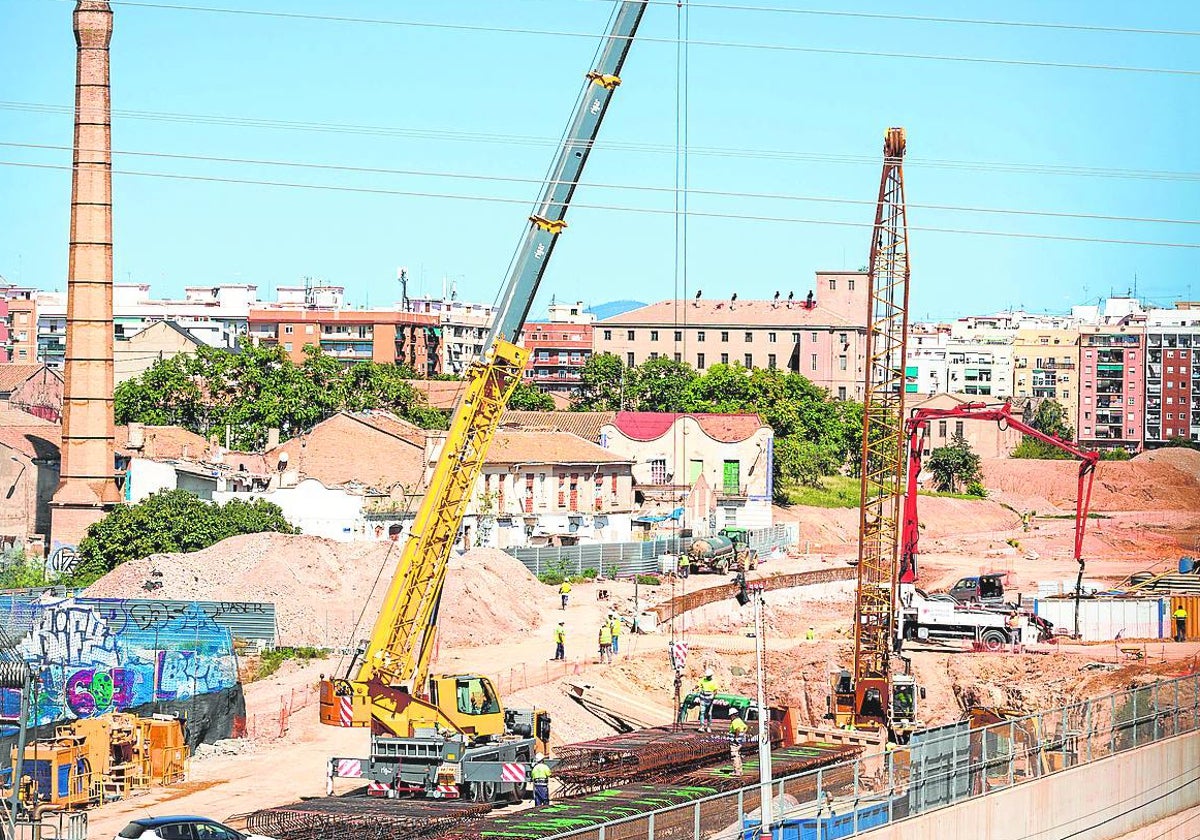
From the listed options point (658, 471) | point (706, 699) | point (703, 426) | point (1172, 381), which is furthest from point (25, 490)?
point (1172, 381)

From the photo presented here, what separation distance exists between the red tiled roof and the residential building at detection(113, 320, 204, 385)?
46244 millimetres

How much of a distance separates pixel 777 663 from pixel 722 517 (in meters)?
28.4

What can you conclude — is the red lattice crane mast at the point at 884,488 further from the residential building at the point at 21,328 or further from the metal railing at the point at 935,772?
the residential building at the point at 21,328

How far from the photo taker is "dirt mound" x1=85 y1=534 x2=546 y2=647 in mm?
A: 44031

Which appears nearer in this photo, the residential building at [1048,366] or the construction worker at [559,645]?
the construction worker at [559,645]

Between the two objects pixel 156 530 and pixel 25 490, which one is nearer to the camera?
pixel 156 530

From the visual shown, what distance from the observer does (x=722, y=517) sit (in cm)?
7438

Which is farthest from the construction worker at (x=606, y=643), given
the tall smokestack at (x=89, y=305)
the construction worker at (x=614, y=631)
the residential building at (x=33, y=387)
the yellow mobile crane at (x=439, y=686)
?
the residential building at (x=33, y=387)

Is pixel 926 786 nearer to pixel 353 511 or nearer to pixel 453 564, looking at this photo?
pixel 453 564

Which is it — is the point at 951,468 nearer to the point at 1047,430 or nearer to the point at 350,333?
the point at 1047,430

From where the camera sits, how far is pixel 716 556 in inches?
2537

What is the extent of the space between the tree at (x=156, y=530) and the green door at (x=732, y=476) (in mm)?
26082

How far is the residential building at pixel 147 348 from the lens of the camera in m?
116

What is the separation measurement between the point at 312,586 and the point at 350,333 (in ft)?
310
